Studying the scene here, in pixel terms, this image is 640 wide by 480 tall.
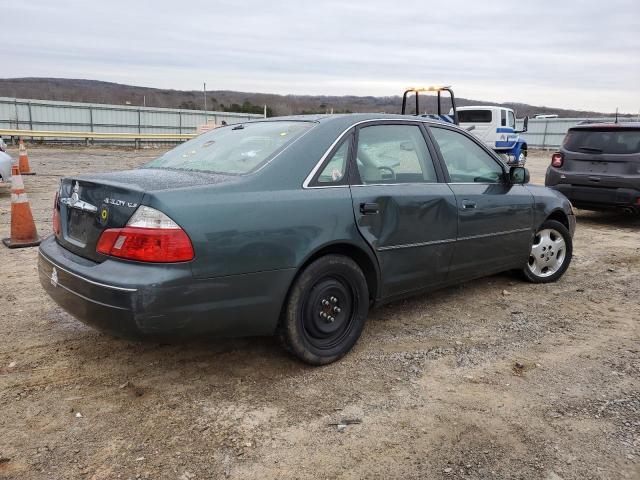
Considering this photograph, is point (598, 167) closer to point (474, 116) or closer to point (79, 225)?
point (79, 225)

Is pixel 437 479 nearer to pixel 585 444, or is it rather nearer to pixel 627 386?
pixel 585 444

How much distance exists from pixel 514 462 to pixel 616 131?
746cm

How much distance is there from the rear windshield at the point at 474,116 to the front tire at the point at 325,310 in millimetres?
17248

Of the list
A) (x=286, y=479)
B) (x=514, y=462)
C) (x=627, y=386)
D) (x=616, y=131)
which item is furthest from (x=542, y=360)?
(x=616, y=131)

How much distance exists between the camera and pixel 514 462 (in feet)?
8.25

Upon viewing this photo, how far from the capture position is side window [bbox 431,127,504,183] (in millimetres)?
4211

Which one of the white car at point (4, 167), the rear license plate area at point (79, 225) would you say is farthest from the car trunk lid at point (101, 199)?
the white car at point (4, 167)

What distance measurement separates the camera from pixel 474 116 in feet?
64.2

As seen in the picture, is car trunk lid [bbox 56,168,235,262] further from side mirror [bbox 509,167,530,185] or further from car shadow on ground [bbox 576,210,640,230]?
car shadow on ground [bbox 576,210,640,230]

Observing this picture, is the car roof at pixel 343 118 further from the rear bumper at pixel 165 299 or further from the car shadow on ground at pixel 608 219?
the car shadow on ground at pixel 608 219

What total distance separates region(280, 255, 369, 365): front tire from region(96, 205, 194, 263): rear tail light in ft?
2.41

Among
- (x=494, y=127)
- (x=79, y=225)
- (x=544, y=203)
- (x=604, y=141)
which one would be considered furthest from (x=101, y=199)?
(x=494, y=127)

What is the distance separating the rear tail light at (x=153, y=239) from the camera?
8.77 ft

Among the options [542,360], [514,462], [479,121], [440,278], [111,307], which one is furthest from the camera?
[479,121]
